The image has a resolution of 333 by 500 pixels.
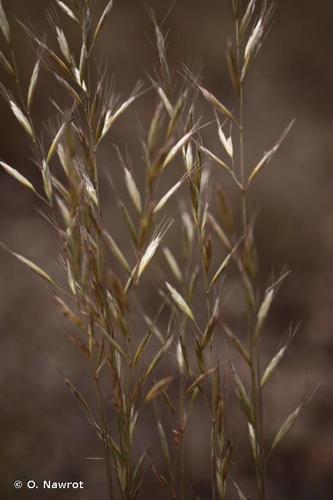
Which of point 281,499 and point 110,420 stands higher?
point 110,420

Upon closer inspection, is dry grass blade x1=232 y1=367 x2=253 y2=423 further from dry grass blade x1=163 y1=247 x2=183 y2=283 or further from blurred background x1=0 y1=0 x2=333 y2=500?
blurred background x1=0 y1=0 x2=333 y2=500

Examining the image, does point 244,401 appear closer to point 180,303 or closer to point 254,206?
point 180,303

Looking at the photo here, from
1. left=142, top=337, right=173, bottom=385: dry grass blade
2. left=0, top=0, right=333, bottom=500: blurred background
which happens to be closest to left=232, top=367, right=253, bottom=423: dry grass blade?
left=142, top=337, right=173, bottom=385: dry grass blade

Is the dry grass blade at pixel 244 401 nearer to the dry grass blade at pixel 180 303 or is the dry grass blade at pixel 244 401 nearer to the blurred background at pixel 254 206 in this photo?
the dry grass blade at pixel 180 303

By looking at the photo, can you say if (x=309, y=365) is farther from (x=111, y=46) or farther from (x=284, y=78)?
(x=111, y=46)

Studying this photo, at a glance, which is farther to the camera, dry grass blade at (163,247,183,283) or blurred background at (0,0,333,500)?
blurred background at (0,0,333,500)

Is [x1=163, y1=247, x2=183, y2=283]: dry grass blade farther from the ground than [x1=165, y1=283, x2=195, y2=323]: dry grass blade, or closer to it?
farther from the ground

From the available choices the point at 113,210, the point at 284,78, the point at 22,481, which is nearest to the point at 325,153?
the point at 284,78

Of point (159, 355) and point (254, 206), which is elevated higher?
point (159, 355)

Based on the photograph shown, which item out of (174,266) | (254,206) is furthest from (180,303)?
(254,206)
